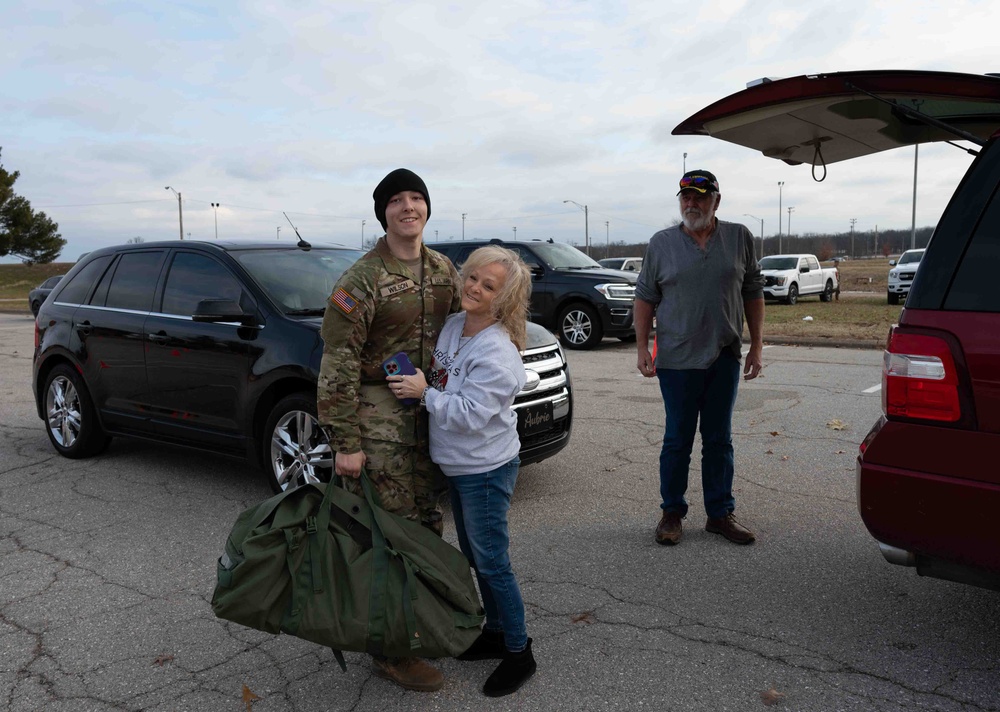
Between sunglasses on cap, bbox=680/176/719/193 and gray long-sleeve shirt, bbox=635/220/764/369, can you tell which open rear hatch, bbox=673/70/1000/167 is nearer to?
sunglasses on cap, bbox=680/176/719/193

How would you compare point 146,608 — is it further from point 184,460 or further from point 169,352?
point 184,460

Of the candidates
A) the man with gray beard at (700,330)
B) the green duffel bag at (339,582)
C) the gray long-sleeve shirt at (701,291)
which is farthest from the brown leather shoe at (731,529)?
the green duffel bag at (339,582)

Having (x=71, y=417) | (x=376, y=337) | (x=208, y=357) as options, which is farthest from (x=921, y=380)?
(x=71, y=417)

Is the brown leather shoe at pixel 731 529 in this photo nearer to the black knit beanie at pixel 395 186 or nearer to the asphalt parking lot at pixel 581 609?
the asphalt parking lot at pixel 581 609

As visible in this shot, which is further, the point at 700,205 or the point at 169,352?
the point at 169,352

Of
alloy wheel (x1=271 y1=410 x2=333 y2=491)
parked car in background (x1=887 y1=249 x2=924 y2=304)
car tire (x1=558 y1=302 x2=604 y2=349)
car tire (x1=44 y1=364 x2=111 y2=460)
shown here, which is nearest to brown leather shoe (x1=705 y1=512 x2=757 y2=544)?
alloy wheel (x1=271 y1=410 x2=333 y2=491)

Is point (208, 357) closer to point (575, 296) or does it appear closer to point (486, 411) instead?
point (486, 411)

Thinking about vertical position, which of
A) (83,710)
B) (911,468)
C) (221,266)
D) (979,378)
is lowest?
(83,710)

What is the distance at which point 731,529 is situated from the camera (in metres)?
4.29

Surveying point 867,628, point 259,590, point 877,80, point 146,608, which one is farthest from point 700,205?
point 146,608

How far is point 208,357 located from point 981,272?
4.34m

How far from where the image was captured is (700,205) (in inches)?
156

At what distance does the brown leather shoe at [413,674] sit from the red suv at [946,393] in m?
1.59

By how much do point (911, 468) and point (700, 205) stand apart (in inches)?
68.2
